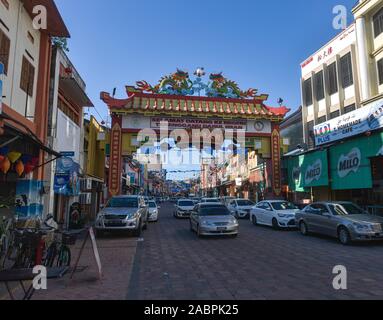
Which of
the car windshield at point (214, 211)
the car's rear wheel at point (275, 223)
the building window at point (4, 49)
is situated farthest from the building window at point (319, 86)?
the building window at point (4, 49)

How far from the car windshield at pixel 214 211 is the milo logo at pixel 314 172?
30.4ft

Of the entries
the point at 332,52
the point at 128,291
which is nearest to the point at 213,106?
the point at 332,52

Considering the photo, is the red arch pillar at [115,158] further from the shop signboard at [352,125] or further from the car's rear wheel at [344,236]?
the car's rear wheel at [344,236]

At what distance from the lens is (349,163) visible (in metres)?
18.8

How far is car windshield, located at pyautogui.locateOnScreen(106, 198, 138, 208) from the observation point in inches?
637

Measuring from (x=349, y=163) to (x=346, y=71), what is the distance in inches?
437

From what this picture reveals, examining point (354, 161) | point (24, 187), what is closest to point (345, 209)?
point (354, 161)

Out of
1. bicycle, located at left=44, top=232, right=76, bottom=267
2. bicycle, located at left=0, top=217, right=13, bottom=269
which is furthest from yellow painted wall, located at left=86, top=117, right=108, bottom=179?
bicycle, located at left=44, top=232, right=76, bottom=267

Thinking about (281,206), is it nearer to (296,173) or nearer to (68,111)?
(296,173)

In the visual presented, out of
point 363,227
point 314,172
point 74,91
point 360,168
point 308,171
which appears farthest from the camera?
point 308,171

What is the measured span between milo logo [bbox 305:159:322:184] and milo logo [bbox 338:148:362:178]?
2116mm

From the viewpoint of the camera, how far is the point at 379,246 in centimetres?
1207

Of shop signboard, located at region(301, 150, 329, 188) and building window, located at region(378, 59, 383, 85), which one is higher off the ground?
building window, located at region(378, 59, 383, 85)

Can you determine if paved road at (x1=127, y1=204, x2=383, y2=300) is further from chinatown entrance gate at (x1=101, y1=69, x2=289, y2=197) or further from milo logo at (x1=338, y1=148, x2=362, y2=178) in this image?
chinatown entrance gate at (x1=101, y1=69, x2=289, y2=197)
